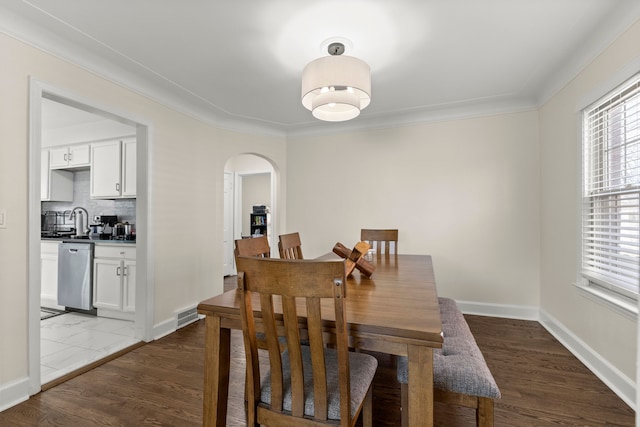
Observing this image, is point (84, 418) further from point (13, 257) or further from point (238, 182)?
point (238, 182)

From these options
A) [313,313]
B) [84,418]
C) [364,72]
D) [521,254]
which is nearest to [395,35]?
[364,72]

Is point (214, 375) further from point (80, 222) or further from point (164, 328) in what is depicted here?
point (80, 222)

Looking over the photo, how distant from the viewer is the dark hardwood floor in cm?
173

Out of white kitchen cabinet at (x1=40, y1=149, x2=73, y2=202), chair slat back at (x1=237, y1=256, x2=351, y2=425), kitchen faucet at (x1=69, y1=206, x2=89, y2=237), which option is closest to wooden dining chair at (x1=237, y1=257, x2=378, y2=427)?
chair slat back at (x1=237, y1=256, x2=351, y2=425)

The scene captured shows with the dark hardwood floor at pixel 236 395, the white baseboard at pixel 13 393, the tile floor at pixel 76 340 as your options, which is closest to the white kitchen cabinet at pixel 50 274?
the tile floor at pixel 76 340

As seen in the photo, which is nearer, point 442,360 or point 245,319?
point 245,319

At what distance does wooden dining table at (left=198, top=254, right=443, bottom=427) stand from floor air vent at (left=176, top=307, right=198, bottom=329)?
2077mm

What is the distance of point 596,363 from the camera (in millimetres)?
2178

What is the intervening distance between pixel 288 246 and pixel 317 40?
1560 millimetres

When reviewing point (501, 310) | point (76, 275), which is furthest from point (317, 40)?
point (76, 275)

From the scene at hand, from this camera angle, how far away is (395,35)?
208cm

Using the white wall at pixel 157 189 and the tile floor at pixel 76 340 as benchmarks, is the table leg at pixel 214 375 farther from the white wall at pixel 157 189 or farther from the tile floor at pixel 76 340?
the tile floor at pixel 76 340

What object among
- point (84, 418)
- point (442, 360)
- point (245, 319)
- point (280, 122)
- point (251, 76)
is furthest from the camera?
point (280, 122)

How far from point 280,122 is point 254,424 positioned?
3516 mm
